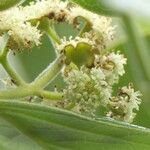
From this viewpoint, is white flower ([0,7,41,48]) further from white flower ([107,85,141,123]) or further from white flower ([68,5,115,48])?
white flower ([107,85,141,123])

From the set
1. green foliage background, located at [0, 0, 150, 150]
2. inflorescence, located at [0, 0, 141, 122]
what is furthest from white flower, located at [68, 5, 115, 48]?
green foliage background, located at [0, 0, 150, 150]

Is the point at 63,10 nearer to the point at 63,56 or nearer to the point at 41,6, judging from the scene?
the point at 41,6

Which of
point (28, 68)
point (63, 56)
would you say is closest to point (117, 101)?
point (63, 56)

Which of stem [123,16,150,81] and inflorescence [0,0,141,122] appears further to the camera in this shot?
inflorescence [0,0,141,122]

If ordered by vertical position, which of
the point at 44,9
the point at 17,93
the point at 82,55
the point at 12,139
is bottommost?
the point at 12,139

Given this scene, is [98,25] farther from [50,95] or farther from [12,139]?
[12,139]

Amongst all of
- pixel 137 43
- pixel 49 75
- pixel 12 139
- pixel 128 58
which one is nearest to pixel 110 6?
pixel 137 43

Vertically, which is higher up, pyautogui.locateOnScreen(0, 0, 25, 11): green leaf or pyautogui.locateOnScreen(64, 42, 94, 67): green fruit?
pyautogui.locateOnScreen(0, 0, 25, 11): green leaf

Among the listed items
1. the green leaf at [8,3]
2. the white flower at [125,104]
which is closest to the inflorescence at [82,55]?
the white flower at [125,104]
